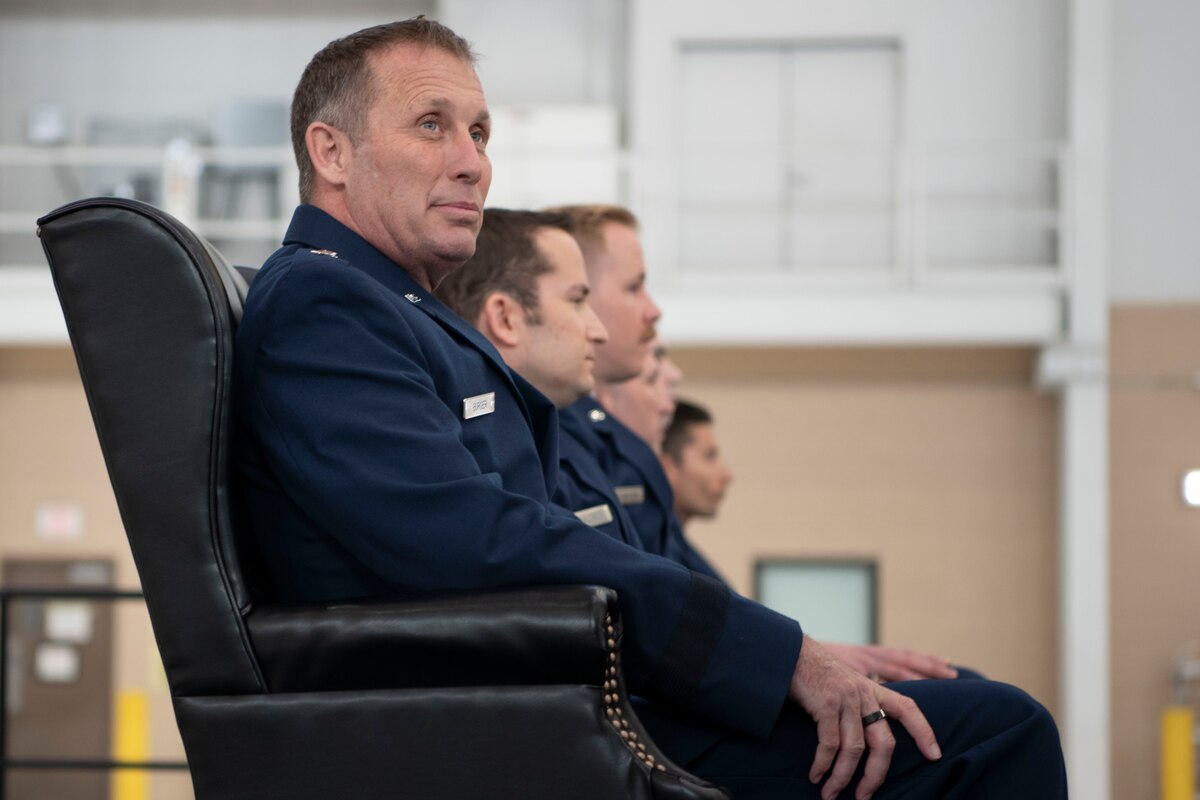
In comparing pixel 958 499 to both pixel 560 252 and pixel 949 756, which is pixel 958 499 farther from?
pixel 949 756

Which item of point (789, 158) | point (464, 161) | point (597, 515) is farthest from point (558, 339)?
point (789, 158)

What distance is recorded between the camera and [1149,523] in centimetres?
819

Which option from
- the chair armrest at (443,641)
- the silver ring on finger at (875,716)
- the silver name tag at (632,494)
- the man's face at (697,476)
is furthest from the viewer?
the man's face at (697,476)

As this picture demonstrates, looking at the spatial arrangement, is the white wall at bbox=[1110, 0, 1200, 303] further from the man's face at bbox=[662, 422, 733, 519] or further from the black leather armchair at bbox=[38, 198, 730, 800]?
the black leather armchair at bbox=[38, 198, 730, 800]

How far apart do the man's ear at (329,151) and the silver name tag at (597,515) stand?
0.65 meters

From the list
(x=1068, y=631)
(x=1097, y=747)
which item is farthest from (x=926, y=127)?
(x=1097, y=747)

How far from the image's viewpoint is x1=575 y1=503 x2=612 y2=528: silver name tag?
198cm

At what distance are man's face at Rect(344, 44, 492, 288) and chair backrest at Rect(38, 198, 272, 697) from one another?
0.24 m

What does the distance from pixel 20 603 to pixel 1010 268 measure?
6187 mm

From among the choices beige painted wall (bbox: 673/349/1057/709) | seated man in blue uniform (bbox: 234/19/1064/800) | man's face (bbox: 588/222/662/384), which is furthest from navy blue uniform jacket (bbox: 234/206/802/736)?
beige painted wall (bbox: 673/349/1057/709)

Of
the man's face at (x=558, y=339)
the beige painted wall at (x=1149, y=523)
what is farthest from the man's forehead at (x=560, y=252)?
the beige painted wall at (x=1149, y=523)

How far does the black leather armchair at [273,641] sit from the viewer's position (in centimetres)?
119

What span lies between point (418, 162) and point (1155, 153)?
308 inches

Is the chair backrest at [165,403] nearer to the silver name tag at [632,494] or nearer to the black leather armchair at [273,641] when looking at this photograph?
the black leather armchair at [273,641]
